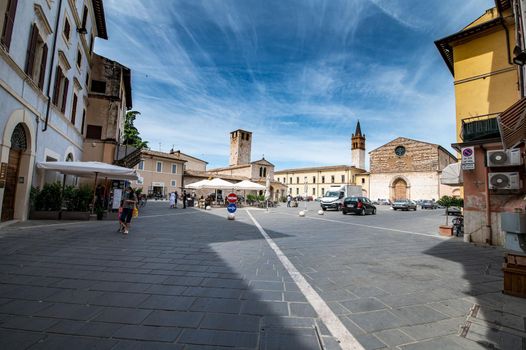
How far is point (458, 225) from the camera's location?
33.2 ft

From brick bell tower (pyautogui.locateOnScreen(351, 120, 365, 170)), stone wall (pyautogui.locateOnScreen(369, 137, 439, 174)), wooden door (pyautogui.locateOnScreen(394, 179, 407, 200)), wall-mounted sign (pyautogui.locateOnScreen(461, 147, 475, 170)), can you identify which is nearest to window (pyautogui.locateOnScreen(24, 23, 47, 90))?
wall-mounted sign (pyautogui.locateOnScreen(461, 147, 475, 170))

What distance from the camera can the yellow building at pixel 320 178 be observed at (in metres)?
64.1

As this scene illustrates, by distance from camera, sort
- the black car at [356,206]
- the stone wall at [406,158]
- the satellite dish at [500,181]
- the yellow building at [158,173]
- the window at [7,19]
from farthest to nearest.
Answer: the stone wall at [406,158] < the yellow building at [158,173] < the black car at [356,206] < the satellite dish at [500,181] < the window at [7,19]

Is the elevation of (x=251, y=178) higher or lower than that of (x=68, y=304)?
higher

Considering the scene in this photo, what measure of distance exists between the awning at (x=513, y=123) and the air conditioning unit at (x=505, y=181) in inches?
141

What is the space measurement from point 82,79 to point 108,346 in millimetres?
18679

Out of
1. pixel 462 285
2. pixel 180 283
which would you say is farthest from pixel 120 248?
pixel 462 285

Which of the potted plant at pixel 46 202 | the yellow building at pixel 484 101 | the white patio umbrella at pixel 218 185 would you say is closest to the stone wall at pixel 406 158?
the yellow building at pixel 484 101

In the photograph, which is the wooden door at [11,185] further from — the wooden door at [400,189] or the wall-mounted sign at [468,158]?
the wooden door at [400,189]

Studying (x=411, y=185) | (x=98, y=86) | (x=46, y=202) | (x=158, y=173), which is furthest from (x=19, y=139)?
(x=411, y=185)

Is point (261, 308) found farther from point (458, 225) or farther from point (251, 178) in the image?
point (251, 178)

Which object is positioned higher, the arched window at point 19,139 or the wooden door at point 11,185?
the arched window at point 19,139

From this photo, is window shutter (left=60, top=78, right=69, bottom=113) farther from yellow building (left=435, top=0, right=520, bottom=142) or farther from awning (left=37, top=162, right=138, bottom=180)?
yellow building (left=435, top=0, right=520, bottom=142)

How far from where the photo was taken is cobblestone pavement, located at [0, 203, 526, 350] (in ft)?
7.99
